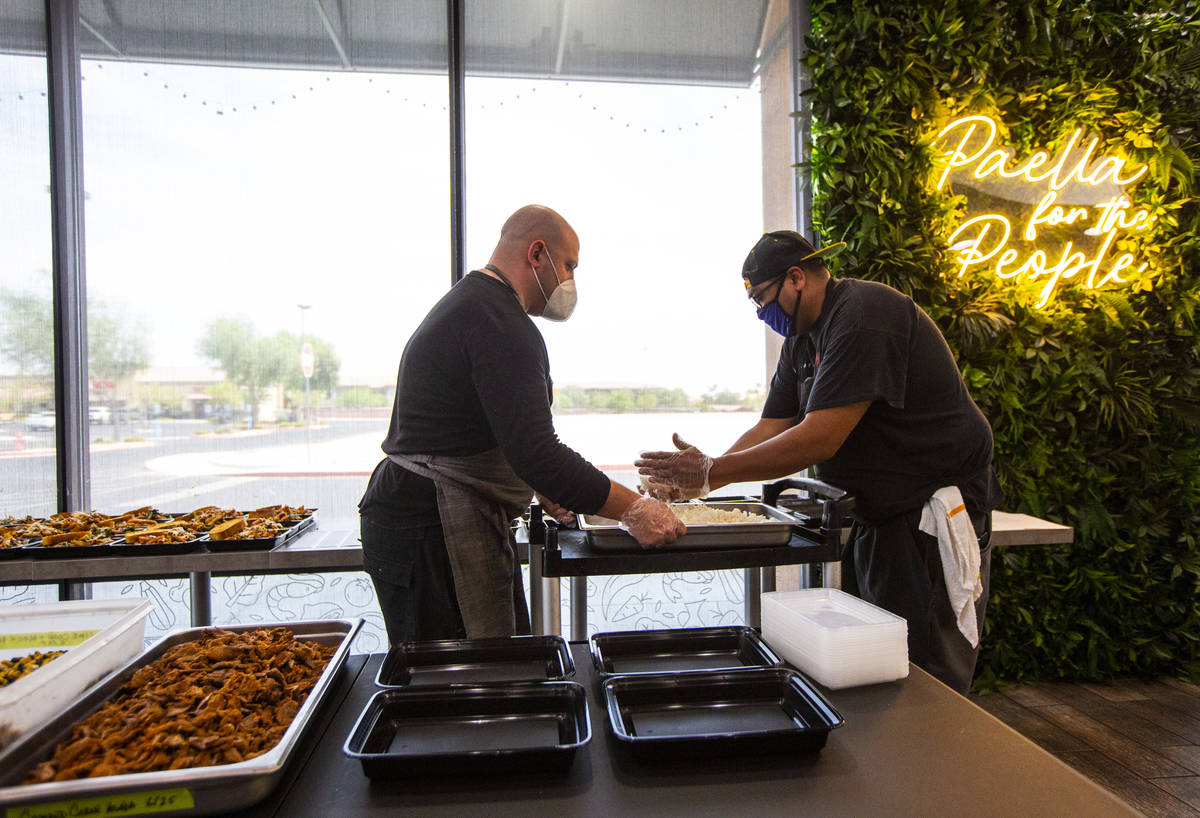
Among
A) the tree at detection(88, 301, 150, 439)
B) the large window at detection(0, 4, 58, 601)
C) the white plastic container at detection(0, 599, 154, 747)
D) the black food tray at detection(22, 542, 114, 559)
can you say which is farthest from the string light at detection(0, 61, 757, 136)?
the white plastic container at detection(0, 599, 154, 747)

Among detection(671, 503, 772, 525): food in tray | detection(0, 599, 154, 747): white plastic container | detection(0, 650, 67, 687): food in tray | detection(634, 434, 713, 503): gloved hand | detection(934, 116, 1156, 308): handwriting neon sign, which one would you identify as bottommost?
detection(0, 650, 67, 687): food in tray

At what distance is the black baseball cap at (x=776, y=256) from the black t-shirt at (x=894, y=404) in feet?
0.47

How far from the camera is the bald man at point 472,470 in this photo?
1619mm

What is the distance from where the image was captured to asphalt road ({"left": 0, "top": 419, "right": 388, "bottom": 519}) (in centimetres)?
309

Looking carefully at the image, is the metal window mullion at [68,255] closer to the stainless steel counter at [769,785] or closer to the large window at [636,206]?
the large window at [636,206]

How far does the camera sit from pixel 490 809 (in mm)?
865

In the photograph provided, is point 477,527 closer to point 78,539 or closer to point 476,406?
point 476,406

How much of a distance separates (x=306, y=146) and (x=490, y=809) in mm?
3282

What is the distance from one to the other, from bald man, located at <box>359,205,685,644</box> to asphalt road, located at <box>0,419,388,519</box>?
5.10 ft

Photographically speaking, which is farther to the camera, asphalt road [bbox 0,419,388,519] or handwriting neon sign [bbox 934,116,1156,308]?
handwriting neon sign [bbox 934,116,1156,308]

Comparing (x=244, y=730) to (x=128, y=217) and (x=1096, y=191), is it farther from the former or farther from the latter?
(x=1096, y=191)

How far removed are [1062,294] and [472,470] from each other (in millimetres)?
3118

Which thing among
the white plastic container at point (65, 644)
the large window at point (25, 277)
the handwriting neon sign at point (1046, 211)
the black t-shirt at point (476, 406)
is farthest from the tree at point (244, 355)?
the handwriting neon sign at point (1046, 211)

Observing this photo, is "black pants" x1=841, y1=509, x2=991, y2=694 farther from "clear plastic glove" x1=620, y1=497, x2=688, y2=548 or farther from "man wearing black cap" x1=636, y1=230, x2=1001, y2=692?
"clear plastic glove" x1=620, y1=497, x2=688, y2=548
